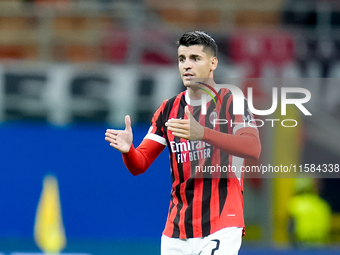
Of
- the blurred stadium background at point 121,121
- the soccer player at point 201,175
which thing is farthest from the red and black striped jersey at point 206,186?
the blurred stadium background at point 121,121

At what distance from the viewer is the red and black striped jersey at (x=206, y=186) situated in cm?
307

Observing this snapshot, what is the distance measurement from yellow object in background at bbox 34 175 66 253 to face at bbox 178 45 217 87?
173 inches

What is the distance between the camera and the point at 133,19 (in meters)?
7.68

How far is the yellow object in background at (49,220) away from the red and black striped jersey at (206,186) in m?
4.07

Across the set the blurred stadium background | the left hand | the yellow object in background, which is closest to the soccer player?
the left hand

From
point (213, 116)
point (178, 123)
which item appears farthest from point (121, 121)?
point (178, 123)

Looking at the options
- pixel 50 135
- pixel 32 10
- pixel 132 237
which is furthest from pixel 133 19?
pixel 132 237

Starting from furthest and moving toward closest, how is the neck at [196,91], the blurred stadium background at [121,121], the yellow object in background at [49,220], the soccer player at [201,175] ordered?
the blurred stadium background at [121,121], the yellow object in background at [49,220], the neck at [196,91], the soccer player at [201,175]

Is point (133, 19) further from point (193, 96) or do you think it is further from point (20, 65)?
point (193, 96)

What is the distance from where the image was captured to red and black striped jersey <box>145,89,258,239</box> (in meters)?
3.07

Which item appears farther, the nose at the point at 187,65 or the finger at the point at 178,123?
the nose at the point at 187,65

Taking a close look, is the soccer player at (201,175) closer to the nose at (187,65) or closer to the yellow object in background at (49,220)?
the nose at (187,65)

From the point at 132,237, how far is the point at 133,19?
3.10 meters

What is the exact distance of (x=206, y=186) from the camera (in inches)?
123
